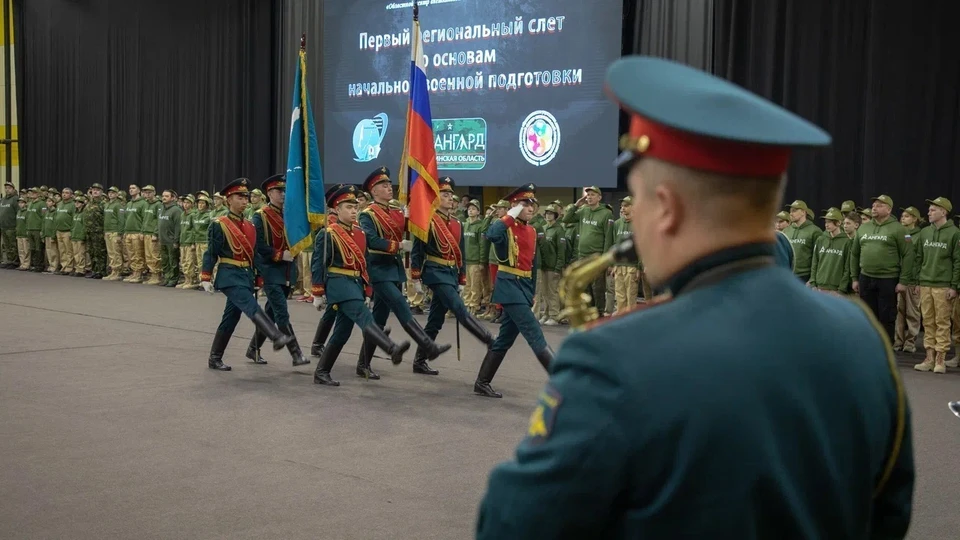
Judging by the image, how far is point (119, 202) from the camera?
19.8m

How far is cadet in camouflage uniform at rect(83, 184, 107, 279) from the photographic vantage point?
2025 cm

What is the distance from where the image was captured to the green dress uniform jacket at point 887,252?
10742 millimetres

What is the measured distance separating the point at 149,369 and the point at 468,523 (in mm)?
5046

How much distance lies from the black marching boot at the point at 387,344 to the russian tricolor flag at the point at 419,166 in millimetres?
924

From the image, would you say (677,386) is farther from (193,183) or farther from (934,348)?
(193,183)

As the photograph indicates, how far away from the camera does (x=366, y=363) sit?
8781 mm

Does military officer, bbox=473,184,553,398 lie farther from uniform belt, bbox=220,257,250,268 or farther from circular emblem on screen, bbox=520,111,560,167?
circular emblem on screen, bbox=520,111,560,167

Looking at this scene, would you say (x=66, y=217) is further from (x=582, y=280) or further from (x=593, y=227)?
(x=582, y=280)

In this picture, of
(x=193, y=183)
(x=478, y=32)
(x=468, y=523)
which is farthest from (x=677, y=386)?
(x=193, y=183)

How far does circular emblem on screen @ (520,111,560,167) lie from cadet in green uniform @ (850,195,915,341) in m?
5.03

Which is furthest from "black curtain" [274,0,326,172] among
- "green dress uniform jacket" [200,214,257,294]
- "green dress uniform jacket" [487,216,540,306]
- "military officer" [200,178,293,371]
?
"green dress uniform jacket" [487,216,540,306]

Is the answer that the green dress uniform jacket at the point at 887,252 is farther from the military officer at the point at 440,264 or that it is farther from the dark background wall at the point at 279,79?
the military officer at the point at 440,264

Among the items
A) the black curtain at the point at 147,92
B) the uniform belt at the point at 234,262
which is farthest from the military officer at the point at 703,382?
the black curtain at the point at 147,92

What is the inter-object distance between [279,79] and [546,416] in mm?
20009
